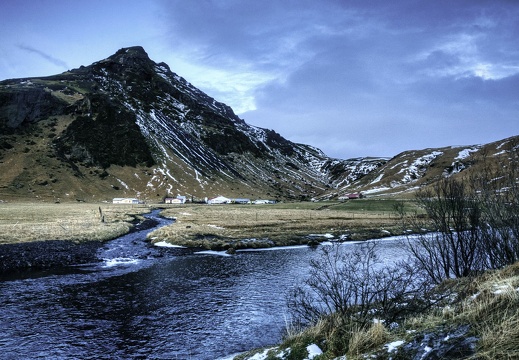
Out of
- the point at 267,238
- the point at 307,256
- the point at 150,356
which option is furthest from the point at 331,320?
the point at 267,238

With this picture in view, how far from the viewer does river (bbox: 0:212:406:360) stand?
15.3 m

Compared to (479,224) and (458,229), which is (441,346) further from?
(479,224)

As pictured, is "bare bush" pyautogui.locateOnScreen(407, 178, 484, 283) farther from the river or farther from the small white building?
the small white building

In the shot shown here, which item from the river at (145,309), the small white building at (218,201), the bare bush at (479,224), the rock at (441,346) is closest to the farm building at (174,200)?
the small white building at (218,201)

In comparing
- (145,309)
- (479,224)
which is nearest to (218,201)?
(145,309)

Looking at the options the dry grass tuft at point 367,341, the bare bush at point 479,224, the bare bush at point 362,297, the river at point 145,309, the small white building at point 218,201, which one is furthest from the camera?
the small white building at point 218,201

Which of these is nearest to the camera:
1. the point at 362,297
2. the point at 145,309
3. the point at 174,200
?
the point at 362,297

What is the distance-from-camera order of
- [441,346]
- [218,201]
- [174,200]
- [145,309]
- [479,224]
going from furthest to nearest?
[218,201], [174,200], [479,224], [145,309], [441,346]

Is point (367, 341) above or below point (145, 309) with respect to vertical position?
above

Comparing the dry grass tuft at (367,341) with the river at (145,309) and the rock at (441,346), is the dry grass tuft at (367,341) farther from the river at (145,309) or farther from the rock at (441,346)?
the river at (145,309)

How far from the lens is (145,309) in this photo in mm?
20141

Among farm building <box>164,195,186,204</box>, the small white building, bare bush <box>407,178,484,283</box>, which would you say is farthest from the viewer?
the small white building

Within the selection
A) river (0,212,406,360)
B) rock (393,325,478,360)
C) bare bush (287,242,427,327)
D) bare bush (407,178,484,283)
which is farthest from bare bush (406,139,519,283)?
rock (393,325,478,360)

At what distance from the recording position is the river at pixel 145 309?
15.3 meters
